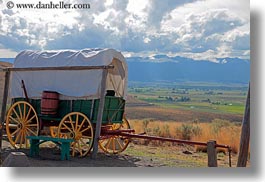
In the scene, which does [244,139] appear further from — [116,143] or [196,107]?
[116,143]

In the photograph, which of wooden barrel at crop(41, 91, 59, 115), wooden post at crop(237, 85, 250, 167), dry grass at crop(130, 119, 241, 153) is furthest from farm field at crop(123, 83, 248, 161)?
wooden barrel at crop(41, 91, 59, 115)

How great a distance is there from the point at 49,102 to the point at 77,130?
2.07ft

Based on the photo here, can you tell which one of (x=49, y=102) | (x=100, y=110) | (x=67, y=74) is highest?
(x=67, y=74)

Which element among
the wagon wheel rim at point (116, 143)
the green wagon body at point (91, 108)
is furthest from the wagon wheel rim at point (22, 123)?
the wagon wheel rim at point (116, 143)

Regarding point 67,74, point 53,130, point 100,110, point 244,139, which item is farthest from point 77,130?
point 244,139

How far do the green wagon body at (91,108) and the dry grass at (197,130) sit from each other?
1.61 ft

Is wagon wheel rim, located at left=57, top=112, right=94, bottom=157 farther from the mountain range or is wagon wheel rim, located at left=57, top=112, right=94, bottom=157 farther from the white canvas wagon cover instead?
the mountain range

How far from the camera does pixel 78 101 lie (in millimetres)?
8695

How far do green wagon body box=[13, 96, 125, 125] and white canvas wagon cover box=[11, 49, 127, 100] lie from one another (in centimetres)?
12

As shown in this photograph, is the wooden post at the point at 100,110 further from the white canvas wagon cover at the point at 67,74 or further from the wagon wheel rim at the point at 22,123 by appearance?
the wagon wheel rim at the point at 22,123

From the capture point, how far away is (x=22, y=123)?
9055 mm

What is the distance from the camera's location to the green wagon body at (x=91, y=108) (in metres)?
8.59

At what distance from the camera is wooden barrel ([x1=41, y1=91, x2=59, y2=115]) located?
8633 millimetres

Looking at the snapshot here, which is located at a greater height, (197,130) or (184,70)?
(184,70)
